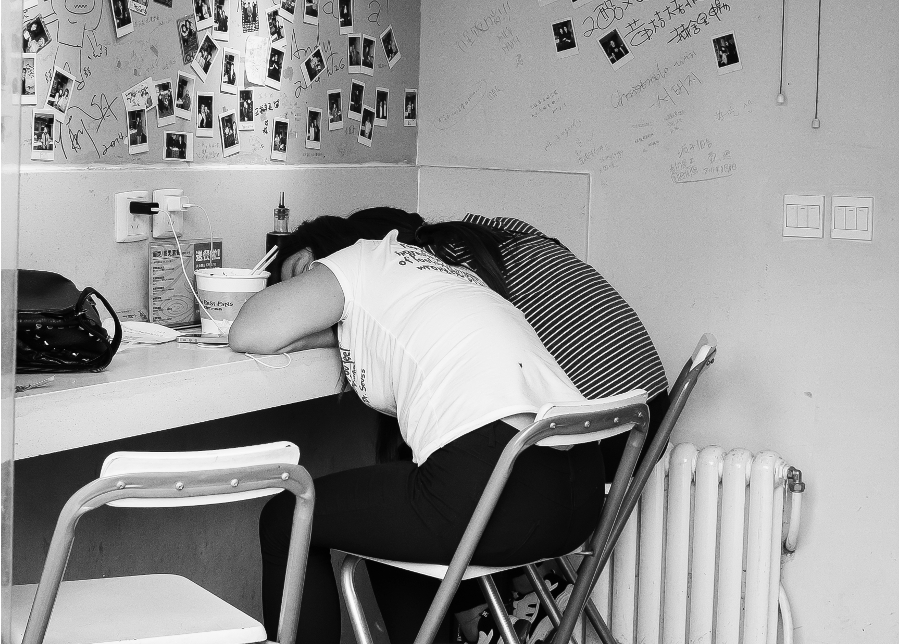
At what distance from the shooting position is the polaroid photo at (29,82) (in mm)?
1717

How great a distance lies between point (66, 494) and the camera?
1.81 metres

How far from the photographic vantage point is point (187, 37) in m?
2.05

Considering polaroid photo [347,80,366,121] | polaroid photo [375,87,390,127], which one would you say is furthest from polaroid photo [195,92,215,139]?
polaroid photo [375,87,390,127]

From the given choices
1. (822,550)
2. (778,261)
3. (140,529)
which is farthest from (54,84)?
Result: (822,550)

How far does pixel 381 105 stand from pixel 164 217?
0.82m

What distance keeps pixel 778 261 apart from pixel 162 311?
1.28m

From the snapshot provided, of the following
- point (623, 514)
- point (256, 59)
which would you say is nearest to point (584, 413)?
point (623, 514)

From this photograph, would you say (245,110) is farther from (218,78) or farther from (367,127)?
(367,127)

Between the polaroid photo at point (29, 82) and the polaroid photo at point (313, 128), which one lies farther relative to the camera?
the polaroid photo at point (313, 128)

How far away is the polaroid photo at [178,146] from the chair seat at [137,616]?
3.12 ft

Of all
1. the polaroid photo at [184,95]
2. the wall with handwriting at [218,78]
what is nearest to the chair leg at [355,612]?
the wall with handwriting at [218,78]

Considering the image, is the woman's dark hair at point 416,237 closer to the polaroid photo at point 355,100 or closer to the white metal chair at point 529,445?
the white metal chair at point 529,445

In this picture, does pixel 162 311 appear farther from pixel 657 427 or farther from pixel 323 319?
pixel 657 427

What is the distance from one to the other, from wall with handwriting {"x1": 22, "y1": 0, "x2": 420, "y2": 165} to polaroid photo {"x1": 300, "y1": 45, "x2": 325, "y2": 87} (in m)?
0.01
